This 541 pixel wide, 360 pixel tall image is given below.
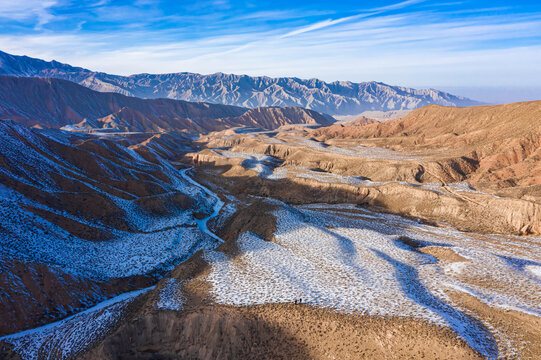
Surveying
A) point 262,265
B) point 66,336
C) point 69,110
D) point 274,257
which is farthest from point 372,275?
point 69,110

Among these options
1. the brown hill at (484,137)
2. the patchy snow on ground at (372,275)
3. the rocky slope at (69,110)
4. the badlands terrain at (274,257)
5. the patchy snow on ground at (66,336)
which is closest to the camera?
the badlands terrain at (274,257)

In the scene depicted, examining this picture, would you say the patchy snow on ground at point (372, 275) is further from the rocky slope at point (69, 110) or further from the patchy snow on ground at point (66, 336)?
the rocky slope at point (69, 110)

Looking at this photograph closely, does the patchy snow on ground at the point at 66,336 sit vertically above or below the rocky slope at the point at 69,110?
below

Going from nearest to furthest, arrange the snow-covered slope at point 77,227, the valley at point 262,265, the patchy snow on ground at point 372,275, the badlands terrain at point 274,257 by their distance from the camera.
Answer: the valley at point 262,265, the badlands terrain at point 274,257, the patchy snow on ground at point 372,275, the snow-covered slope at point 77,227

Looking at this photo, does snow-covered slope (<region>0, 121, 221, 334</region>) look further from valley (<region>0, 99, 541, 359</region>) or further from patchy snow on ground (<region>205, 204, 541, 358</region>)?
patchy snow on ground (<region>205, 204, 541, 358</region>)

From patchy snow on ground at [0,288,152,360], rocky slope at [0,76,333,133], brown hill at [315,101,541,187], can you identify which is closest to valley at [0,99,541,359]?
patchy snow on ground at [0,288,152,360]

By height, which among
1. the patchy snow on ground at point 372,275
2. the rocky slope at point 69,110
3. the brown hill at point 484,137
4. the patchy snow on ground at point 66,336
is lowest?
the patchy snow on ground at point 66,336

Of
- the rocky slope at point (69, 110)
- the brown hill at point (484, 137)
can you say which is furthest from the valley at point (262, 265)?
the rocky slope at point (69, 110)

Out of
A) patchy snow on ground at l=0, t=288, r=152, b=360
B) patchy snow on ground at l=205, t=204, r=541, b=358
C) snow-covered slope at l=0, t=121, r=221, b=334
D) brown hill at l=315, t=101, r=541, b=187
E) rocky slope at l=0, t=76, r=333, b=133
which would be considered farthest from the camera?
rocky slope at l=0, t=76, r=333, b=133
